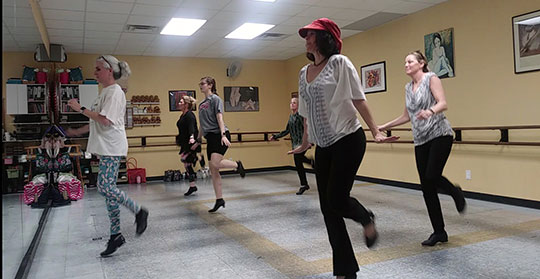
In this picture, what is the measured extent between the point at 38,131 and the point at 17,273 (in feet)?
10.1

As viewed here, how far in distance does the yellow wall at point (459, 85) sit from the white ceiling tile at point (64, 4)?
0.95 metres

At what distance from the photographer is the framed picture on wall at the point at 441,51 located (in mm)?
5503

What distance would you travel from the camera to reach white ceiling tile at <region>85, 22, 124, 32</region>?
6136 millimetres

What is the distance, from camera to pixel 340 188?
203 centimetres

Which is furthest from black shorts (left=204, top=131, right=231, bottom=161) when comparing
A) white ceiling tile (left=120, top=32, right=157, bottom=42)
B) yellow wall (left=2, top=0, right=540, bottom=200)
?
white ceiling tile (left=120, top=32, right=157, bottom=42)

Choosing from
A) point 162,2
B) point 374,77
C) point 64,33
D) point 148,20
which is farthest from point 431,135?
point 64,33

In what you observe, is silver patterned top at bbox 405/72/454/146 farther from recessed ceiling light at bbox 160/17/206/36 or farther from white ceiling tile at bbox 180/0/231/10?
recessed ceiling light at bbox 160/17/206/36

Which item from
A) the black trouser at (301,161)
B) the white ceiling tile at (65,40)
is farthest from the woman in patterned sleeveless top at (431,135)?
the white ceiling tile at (65,40)

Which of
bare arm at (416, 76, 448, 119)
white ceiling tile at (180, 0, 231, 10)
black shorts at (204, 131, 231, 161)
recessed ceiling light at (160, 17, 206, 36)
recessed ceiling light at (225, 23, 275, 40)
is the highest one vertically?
recessed ceiling light at (225, 23, 275, 40)

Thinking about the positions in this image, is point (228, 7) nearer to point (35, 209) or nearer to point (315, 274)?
point (35, 209)

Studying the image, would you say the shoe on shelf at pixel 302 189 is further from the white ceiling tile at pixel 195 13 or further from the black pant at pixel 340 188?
the black pant at pixel 340 188

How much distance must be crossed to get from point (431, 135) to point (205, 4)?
3.65m

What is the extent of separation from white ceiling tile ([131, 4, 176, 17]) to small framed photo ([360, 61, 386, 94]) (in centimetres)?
346

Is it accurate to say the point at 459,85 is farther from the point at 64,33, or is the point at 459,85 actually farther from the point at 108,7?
the point at 64,33
